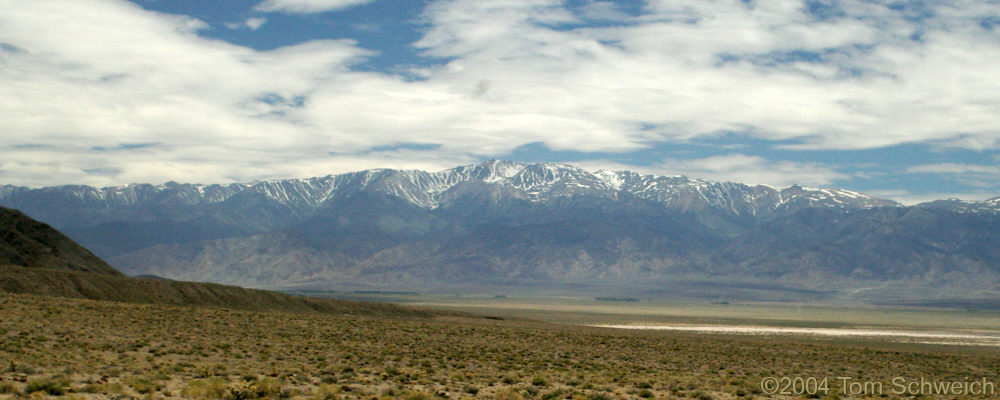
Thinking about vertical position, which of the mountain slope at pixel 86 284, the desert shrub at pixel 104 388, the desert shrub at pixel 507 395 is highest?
the mountain slope at pixel 86 284

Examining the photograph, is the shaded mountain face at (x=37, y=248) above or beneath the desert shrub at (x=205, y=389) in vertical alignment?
above

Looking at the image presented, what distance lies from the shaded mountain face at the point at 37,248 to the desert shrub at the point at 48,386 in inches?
2330

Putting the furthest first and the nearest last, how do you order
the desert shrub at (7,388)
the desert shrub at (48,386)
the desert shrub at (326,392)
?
1. the desert shrub at (326,392)
2. the desert shrub at (48,386)
3. the desert shrub at (7,388)

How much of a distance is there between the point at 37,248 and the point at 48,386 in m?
68.0

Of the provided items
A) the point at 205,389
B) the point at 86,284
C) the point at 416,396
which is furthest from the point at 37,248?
the point at 416,396

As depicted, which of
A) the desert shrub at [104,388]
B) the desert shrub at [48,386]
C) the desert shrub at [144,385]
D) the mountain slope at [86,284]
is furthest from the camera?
the mountain slope at [86,284]

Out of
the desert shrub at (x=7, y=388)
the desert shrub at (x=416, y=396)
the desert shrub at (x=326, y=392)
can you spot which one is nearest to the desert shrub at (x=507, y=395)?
the desert shrub at (x=416, y=396)

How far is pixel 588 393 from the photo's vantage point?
26.0 m

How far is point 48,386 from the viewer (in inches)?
809

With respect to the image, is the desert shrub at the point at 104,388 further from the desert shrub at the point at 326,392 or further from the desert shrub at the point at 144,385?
the desert shrub at the point at 326,392

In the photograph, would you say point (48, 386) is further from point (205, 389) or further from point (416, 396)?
point (416, 396)

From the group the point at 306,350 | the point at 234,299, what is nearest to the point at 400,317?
the point at 234,299

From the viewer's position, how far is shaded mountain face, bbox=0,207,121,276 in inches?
2965

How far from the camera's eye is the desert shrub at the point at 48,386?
20.2m
